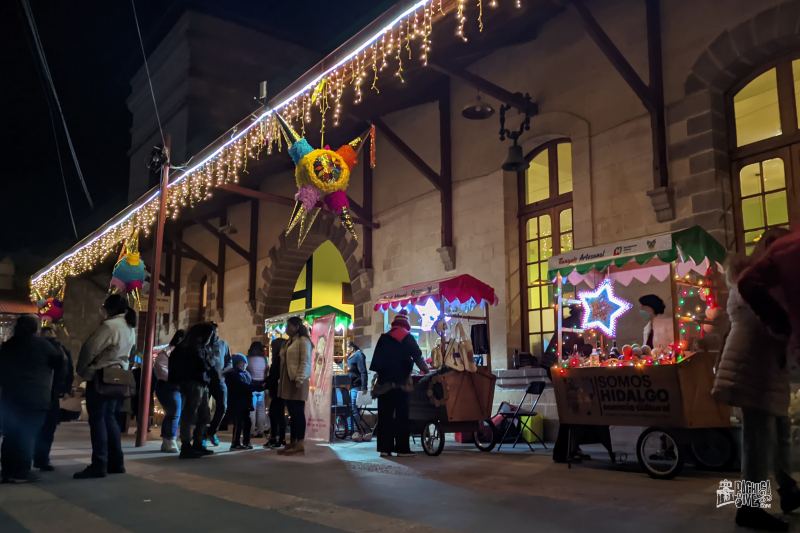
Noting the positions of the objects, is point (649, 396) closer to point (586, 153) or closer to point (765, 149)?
point (765, 149)

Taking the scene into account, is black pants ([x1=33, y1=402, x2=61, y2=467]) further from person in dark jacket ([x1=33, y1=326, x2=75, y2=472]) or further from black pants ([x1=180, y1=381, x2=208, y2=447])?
black pants ([x1=180, y1=381, x2=208, y2=447])

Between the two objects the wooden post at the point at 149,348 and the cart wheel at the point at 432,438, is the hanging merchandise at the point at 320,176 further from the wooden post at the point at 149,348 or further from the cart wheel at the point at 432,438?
the cart wheel at the point at 432,438

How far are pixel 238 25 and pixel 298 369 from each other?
18.8 meters

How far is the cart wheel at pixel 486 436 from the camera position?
28.8ft

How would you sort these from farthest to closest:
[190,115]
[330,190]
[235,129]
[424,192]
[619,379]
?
1. [190,115]
2. [424,192]
3. [235,129]
4. [330,190]
5. [619,379]

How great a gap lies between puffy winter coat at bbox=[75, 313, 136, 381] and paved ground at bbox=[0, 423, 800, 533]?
1.00 m

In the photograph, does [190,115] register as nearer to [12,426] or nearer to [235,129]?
[235,129]

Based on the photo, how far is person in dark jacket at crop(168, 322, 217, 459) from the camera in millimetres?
7922

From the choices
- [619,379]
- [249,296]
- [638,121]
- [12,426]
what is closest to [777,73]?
[638,121]

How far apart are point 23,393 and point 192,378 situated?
2.16 metres

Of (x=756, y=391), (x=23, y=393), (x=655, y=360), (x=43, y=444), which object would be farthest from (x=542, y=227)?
(x=23, y=393)

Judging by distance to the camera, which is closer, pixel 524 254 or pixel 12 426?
pixel 12 426

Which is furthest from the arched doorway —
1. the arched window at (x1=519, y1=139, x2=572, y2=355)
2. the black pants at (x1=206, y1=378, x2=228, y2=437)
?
the black pants at (x1=206, y1=378, x2=228, y2=437)

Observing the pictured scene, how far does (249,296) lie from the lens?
1834 centimetres
